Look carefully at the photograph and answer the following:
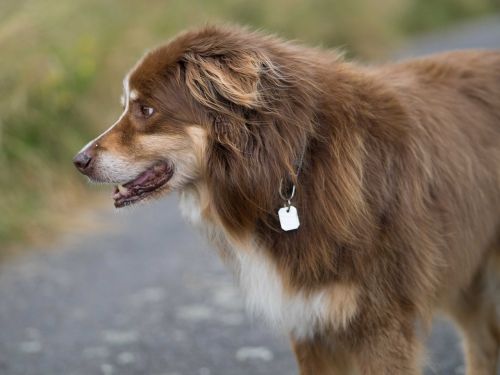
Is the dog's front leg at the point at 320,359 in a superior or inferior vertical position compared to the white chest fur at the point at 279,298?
inferior

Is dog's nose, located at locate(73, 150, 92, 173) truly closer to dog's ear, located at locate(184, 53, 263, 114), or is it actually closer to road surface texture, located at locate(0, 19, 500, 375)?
dog's ear, located at locate(184, 53, 263, 114)

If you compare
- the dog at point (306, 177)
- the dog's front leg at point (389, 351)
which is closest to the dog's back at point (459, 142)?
the dog at point (306, 177)

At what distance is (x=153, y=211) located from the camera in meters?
8.57

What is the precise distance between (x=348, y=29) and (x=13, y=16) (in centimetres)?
1102

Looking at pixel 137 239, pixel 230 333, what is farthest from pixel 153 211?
pixel 230 333

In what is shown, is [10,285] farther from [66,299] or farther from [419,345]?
[419,345]

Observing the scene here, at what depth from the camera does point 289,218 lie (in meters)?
3.40

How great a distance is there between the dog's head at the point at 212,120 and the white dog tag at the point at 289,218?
0.28ft

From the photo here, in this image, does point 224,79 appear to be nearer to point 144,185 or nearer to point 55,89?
point 144,185

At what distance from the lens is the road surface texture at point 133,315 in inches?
194

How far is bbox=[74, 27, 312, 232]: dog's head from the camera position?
11.1 feet

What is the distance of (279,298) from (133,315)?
7.96 feet

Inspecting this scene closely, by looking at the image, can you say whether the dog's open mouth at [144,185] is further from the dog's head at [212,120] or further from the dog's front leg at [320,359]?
the dog's front leg at [320,359]

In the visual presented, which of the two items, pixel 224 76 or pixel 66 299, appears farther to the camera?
pixel 66 299
